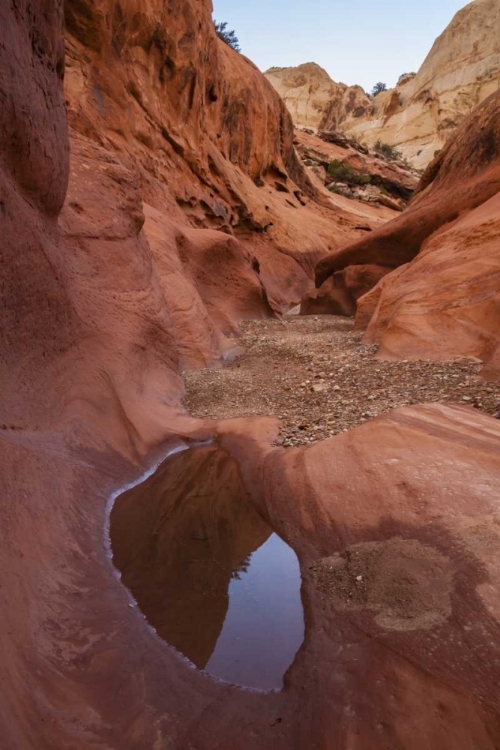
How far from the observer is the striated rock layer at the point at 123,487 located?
67.1 inches

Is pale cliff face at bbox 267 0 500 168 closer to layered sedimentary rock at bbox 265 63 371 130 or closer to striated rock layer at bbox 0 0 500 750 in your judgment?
layered sedimentary rock at bbox 265 63 371 130

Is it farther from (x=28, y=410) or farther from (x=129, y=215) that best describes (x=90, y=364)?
(x=129, y=215)

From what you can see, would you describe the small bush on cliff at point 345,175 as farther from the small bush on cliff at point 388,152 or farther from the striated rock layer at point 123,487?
the striated rock layer at point 123,487

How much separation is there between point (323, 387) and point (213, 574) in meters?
3.12

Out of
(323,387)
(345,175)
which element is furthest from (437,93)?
(323,387)

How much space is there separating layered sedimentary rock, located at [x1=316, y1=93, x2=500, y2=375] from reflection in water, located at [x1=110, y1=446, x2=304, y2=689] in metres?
2.84

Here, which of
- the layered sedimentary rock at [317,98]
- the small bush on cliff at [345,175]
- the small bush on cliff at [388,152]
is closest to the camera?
the small bush on cliff at [345,175]

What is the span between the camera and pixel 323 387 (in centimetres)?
548

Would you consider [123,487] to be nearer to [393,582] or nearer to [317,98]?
[393,582]

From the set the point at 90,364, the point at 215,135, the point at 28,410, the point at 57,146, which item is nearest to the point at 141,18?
the point at 215,135

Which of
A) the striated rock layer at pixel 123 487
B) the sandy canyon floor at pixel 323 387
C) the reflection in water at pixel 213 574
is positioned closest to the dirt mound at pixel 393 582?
the striated rock layer at pixel 123 487

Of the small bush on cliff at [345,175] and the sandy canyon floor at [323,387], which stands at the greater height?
the small bush on cliff at [345,175]

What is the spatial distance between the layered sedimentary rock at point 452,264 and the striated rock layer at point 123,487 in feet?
7.77

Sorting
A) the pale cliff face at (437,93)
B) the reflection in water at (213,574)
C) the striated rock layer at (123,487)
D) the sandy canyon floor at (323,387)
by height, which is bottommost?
the sandy canyon floor at (323,387)
